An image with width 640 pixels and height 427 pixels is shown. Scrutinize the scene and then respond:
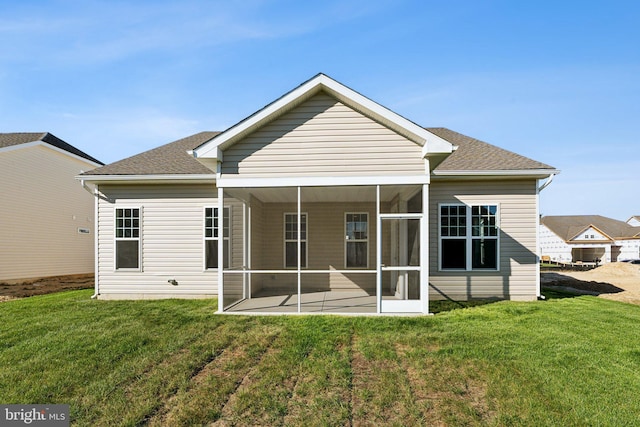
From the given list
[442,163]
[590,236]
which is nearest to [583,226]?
[590,236]

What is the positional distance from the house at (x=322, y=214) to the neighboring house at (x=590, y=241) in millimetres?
32912

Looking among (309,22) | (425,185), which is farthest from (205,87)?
(425,185)

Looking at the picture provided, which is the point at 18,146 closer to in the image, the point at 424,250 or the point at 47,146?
the point at 47,146

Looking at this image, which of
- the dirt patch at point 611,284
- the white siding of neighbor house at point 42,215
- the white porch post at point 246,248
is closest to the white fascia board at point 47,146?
the white siding of neighbor house at point 42,215

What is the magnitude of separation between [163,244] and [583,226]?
43.8m

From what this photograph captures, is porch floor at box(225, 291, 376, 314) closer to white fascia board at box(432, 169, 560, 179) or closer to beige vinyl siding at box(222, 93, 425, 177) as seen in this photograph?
beige vinyl siding at box(222, 93, 425, 177)

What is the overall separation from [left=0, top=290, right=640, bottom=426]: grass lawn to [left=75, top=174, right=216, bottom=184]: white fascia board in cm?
377

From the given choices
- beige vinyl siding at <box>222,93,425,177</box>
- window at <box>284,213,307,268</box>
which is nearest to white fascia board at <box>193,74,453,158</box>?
beige vinyl siding at <box>222,93,425,177</box>

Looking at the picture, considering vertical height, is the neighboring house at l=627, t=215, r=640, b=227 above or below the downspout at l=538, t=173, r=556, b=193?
below

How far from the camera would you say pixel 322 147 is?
25.7ft

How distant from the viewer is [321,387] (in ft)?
14.9

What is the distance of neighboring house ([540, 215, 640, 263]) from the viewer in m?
37.5

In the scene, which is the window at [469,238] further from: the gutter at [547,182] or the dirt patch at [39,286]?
the dirt patch at [39,286]

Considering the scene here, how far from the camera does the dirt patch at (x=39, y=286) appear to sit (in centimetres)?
1211
